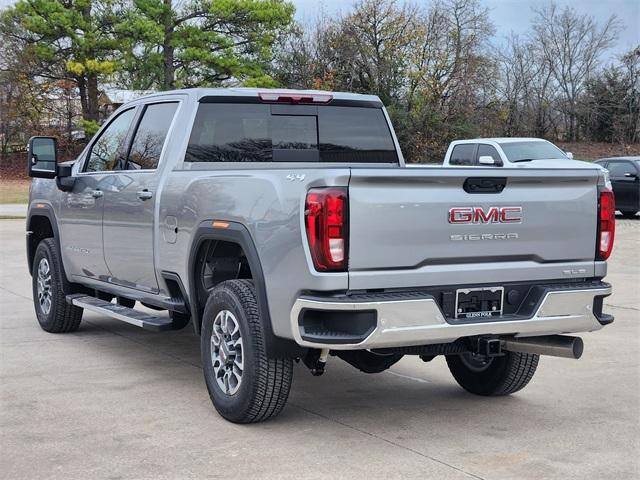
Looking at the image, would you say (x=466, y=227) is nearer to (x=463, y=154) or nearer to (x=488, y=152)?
(x=488, y=152)

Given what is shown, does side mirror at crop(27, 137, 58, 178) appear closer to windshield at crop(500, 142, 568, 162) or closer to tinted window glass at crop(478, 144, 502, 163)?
tinted window glass at crop(478, 144, 502, 163)

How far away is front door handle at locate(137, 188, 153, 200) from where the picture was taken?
6709mm

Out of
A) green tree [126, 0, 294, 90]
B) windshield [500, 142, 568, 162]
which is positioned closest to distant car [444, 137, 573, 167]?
windshield [500, 142, 568, 162]

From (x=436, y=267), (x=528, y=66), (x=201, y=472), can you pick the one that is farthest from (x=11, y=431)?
(x=528, y=66)

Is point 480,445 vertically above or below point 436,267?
below

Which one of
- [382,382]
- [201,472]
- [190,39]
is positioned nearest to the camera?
[201,472]

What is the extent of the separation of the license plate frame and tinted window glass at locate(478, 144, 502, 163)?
1508 centimetres

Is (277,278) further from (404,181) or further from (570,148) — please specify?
(570,148)

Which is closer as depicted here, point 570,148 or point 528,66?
point 570,148

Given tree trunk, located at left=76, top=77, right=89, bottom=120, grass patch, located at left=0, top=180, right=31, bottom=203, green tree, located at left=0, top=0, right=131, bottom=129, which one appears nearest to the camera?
grass patch, located at left=0, top=180, right=31, bottom=203

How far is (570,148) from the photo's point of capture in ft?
136

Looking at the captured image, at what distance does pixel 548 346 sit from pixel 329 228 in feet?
5.10

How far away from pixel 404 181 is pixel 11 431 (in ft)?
8.52

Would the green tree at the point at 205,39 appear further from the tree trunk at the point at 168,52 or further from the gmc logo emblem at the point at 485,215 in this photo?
the gmc logo emblem at the point at 485,215
